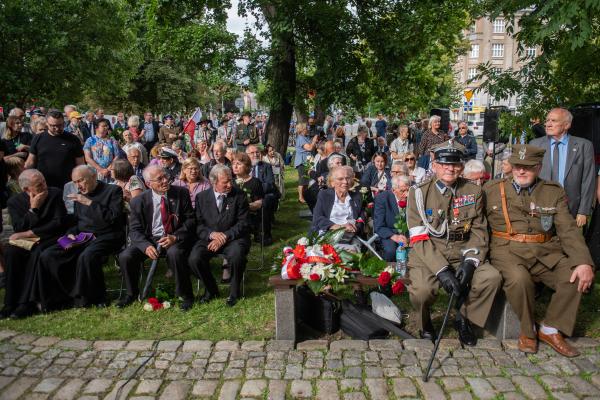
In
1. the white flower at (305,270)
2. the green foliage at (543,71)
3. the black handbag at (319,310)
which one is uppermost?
the green foliage at (543,71)

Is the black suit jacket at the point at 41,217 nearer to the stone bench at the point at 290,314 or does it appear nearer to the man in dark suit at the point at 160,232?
the man in dark suit at the point at 160,232

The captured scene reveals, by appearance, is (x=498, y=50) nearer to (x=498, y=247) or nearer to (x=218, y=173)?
(x=218, y=173)

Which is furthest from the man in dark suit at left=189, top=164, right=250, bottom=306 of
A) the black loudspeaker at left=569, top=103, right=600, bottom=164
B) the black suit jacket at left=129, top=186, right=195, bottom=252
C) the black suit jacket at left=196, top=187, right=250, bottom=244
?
the black loudspeaker at left=569, top=103, right=600, bottom=164

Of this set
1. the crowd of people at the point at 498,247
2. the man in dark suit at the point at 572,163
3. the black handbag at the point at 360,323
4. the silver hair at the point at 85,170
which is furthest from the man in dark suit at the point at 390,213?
the silver hair at the point at 85,170

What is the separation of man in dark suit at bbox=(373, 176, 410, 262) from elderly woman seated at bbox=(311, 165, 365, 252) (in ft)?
0.71

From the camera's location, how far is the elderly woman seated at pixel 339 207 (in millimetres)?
6394

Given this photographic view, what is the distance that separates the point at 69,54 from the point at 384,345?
75.7 ft

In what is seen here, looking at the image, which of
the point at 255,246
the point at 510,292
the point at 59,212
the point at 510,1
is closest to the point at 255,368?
the point at 510,292

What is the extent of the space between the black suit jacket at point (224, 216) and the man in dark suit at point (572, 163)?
3.44 metres

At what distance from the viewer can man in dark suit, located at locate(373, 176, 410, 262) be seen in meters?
6.29

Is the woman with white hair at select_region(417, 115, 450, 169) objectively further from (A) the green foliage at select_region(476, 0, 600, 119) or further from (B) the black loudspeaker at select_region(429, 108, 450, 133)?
(A) the green foliage at select_region(476, 0, 600, 119)

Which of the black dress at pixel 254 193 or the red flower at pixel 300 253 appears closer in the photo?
the red flower at pixel 300 253

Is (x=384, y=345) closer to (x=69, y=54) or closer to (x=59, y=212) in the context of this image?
(x=59, y=212)

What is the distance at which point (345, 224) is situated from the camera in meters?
6.36
